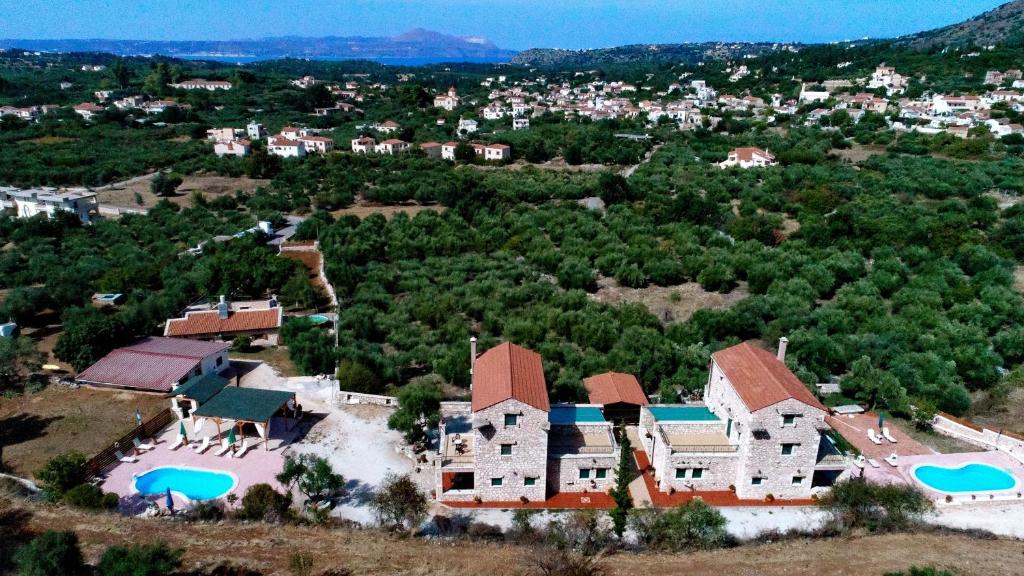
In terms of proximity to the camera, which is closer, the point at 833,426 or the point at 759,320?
the point at 833,426

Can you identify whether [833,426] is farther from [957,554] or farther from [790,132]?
[790,132]

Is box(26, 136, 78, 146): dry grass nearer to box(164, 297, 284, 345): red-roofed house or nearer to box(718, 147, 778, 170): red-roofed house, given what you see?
box(164, 297, 284, 345): red-roofed house

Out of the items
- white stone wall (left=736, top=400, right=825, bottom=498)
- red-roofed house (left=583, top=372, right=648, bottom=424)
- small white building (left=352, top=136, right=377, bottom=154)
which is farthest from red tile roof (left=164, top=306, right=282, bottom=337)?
small white building (left=352, top=136, right=377, bottom=154)

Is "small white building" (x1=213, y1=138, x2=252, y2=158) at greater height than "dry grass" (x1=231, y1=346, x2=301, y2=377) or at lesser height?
Answer: greater

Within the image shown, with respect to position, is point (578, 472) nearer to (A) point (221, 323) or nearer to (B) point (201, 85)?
(A) point (221, 323)

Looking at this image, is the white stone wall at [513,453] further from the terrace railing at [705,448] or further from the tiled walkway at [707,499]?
the terrace railing at [705,448]

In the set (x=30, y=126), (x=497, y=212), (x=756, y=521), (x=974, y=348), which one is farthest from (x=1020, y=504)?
(x=30, y=126)

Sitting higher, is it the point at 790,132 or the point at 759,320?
the point at 790,132
